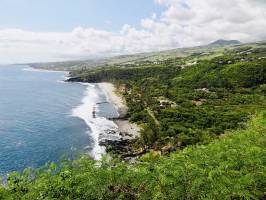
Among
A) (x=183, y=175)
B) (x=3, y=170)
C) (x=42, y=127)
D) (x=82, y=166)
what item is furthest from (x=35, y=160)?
(x=183, y=175)

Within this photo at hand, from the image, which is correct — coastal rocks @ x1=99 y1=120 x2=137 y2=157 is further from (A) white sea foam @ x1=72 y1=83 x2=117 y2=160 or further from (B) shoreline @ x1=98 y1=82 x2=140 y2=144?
(A) white sea foam @ x1=72 y1=83 x2=117 y2=160

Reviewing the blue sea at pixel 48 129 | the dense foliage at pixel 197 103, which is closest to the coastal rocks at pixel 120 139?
the blue sea at pixel 48 129

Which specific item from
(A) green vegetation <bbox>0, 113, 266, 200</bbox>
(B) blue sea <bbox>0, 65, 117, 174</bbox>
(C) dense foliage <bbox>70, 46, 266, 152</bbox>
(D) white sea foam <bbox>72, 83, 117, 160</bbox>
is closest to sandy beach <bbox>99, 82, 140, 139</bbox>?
(D) white sea foam <bbox>72, 83, 117, 160</bbox>

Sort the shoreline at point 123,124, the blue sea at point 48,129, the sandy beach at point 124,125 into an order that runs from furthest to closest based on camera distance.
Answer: the sandy beach at point 124,125 < the shoreline at point 123,124 < the blue sea at point 48,129

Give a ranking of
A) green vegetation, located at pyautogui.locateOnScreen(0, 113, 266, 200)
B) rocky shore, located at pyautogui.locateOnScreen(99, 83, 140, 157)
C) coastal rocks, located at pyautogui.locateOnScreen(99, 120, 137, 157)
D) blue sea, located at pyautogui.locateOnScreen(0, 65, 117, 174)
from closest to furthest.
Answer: green vegetation, located at pyautogui.locateOnScreen(0, 113, 266, 200) < blue sea, located at pyautogui.locateOnScreen(0, 65, 117, 174) < coastal rocks, located at pyautogui.locateOnScreen(99, 120, 137, 157) < rocky shore, located at pyautogui.locateOnScreen(99, 83, 140, 157)

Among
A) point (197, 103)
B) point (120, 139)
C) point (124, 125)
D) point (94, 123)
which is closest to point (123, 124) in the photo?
point (124, 125)

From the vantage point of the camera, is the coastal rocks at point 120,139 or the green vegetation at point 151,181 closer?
the green vegetation at point 151,181

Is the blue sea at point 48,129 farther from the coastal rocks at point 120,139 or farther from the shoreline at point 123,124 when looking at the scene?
the shoreline at point 123,124

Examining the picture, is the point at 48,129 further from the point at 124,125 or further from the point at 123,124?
the point at 123,124
